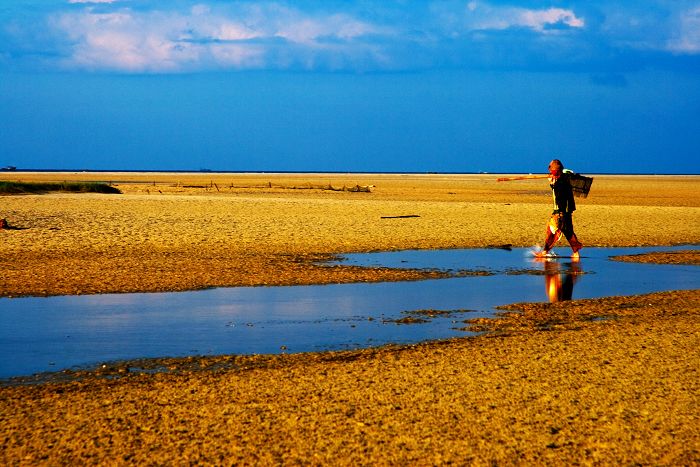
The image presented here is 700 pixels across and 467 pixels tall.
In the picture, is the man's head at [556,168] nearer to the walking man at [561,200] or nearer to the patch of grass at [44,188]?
the walking man at [561,200]

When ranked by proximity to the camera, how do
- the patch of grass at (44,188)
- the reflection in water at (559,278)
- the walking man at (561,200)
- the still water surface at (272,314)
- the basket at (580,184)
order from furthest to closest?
the patch of grass at (44,188)
the basket at (580,184)
the walking man at (561,200)
the reflection in water at (559,278)
the still water surface at (272,314)

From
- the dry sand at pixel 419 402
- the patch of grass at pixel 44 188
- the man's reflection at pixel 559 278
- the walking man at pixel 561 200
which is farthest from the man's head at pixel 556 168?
the patch of grass at pixel 44 188

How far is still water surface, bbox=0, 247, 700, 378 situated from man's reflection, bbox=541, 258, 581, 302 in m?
0.02

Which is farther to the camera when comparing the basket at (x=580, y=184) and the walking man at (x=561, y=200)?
the basket at (x=580, y=184)

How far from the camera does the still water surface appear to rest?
9.80m

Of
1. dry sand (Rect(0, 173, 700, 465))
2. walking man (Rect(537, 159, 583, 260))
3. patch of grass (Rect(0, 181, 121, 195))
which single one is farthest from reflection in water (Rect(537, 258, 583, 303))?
patch of grass (Rect(0, 181, 121, 195))

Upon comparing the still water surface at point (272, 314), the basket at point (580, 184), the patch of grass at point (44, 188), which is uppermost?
the basket at point (580, 184)

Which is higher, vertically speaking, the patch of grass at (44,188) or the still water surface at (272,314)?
the patch of grass at (44,188)

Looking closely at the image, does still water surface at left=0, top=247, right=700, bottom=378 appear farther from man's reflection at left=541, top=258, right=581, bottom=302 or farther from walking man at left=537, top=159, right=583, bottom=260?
walking man at left=537, top=159, right=583, bottom=260

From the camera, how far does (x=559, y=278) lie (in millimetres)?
16281

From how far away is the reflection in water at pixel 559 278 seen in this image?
45.9 feet

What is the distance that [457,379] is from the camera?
812 cm

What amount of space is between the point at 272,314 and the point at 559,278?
20.5ft

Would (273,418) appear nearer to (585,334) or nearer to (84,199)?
(585,334)
